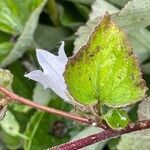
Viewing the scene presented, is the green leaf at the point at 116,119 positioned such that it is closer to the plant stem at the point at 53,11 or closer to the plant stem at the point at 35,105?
the plant stem at the point at 35,105

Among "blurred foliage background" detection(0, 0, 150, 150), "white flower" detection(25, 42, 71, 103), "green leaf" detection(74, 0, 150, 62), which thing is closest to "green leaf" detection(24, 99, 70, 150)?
"blurred foliage background" detection(0, 0, 150, 150)

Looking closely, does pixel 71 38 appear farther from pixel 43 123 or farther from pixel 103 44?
pixel 103 44

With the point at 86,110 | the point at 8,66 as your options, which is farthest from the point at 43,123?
the point at 86,110

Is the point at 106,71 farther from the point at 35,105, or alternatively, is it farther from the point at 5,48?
the point at 5,48

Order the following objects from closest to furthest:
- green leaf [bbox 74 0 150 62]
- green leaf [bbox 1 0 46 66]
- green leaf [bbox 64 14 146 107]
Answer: green leaf [bbox 64 14 146 107] → green leaf [bbox 74 0 150 62] → green leaf [bbox 1 0 46 66]

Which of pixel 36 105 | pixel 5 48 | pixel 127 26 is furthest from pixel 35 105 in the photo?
pixel 5 48

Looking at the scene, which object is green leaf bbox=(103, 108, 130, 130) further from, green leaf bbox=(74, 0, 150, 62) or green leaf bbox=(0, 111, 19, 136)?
green leaf bbox=(0, 111, 19, 136)

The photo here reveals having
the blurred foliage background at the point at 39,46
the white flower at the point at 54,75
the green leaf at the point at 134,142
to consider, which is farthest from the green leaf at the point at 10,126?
the white flower at the point at 54,75
